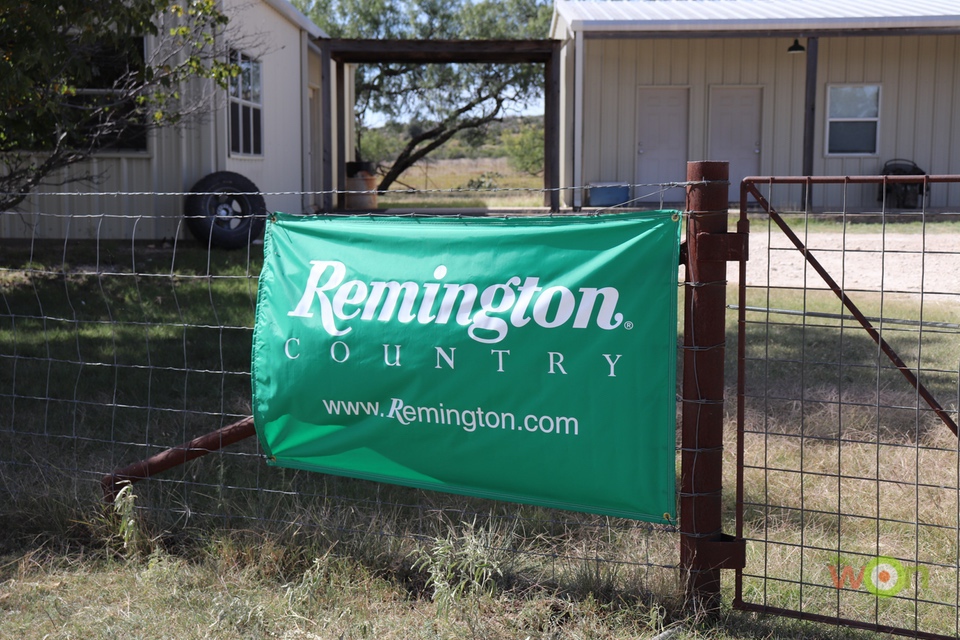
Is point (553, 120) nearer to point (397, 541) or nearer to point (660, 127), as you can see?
point (660, 127)

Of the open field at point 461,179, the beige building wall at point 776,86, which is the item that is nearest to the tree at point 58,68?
the beige building wall at point 776,86

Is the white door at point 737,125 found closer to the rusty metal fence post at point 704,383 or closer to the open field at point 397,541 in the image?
the open field at point 397,541

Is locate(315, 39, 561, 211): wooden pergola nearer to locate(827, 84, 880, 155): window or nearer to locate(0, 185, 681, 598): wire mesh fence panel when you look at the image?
locate(827, 84, 880, 155): window

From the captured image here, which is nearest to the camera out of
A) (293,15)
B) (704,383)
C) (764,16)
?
(704,383)

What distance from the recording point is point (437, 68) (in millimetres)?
31344

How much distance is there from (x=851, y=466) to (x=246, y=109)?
1173 cm

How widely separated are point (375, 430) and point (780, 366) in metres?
4.28

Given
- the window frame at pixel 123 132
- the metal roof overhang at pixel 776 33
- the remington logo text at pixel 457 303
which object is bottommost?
the remington logo text at pixel 457 303

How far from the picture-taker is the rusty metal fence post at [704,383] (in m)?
3.22

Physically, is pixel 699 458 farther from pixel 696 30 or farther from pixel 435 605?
pixel 696 30

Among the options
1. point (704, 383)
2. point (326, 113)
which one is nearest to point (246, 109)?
point (326, 113)

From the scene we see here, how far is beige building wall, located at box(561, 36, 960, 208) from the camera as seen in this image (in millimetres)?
18172

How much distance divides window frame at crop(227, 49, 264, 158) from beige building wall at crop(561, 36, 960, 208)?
5.65m

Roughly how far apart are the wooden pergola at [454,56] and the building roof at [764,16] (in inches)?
31.3
